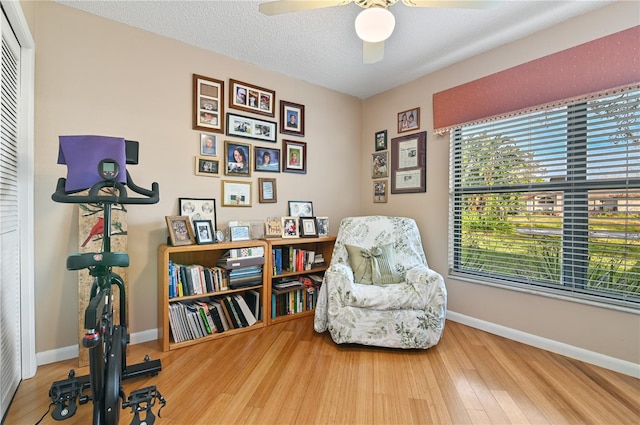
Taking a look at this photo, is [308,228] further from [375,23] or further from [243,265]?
[375,23]

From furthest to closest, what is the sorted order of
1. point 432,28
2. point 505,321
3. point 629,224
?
point 505,321 → point 432,28 → point 629,224

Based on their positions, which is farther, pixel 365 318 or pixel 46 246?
pixel 365 318

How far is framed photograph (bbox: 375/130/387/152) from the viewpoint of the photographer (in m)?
3.42

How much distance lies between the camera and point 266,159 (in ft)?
9.69

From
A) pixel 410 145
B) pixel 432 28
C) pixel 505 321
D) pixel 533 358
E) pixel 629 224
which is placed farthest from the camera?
pixel 410 145

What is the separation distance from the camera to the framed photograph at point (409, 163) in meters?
3.05

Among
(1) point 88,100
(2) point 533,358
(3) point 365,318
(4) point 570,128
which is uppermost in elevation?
(1) point 88,100

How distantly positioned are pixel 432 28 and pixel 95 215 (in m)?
2.80

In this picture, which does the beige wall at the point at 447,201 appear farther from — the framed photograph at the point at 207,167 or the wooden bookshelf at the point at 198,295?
the framed photograph at the point at 207,167

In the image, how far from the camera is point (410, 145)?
3152mm

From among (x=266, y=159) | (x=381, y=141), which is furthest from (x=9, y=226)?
(x=381, y=141)

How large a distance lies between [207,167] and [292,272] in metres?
1.26

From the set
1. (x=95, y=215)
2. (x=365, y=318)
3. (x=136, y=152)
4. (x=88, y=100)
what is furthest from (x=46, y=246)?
(x=365, y=318)

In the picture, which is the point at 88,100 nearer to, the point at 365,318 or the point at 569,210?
the point at 365,318
